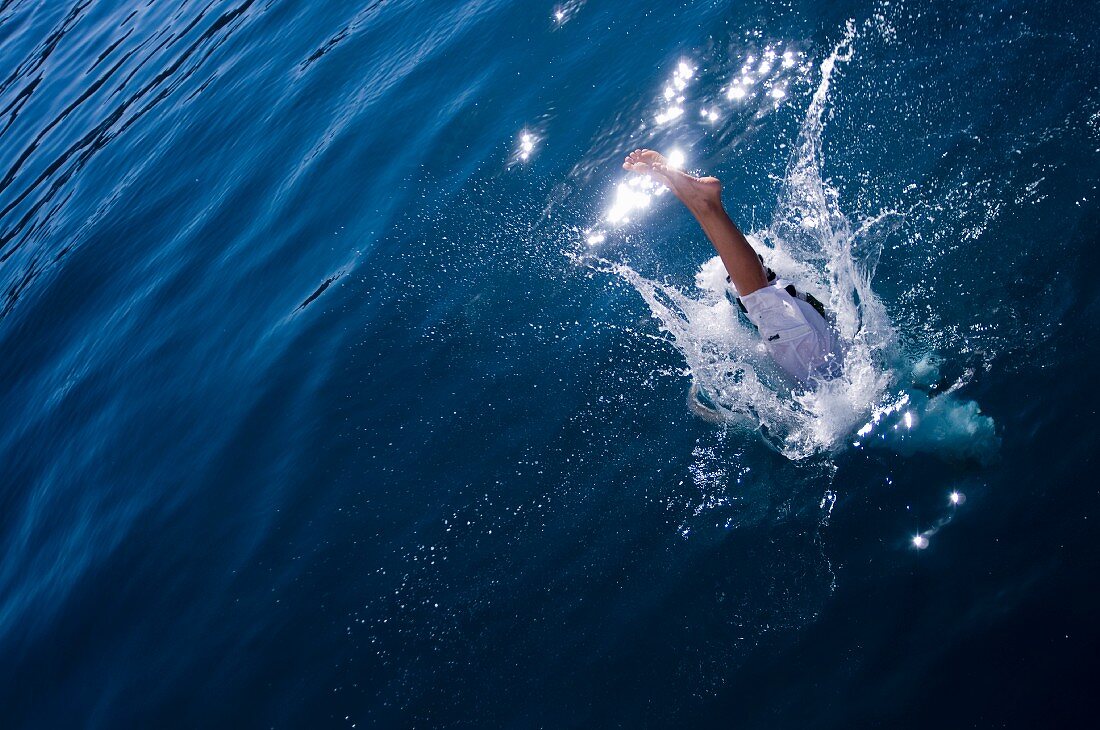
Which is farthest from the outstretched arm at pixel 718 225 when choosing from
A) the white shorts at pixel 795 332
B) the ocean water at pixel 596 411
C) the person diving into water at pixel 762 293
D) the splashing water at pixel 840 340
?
the ocean water at pixel 596 411

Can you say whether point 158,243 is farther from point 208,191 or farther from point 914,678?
point 914,678

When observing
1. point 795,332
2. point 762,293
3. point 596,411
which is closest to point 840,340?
point 795,332

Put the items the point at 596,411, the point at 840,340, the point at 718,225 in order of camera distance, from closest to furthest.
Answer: the point at 718,225
the point at 840,340
the point at 596,411

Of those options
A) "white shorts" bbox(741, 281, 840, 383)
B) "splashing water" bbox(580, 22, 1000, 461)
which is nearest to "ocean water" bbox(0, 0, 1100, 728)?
"splashing water" bbox(580, 22, 1000, 461)

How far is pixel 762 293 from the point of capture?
6285 millimetres

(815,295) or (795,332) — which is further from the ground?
(795,332)

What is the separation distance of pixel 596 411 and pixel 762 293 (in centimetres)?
205

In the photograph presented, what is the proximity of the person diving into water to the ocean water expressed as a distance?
1.20ft

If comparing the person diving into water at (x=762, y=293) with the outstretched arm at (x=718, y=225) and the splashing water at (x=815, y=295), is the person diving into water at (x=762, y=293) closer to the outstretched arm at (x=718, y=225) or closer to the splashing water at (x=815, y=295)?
the outstretched arm at (x=718, y=225)

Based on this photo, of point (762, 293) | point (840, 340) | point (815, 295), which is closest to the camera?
point (762, 293)

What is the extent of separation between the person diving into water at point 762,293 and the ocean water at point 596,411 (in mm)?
366

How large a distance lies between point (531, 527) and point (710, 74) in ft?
20.1

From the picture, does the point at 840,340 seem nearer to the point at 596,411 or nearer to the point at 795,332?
the point at 795,332

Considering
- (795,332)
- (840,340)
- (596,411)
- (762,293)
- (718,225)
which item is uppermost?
(718,225)
